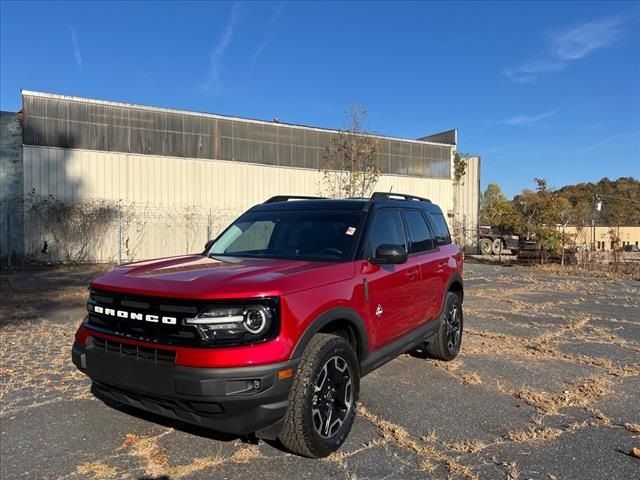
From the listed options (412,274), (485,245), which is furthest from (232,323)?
(485,245)

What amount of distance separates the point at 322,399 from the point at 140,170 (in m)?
21.8

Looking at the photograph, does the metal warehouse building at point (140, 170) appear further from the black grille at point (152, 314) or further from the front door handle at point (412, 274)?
the black grille at point (152, 314)

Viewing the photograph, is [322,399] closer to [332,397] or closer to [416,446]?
[332,397]

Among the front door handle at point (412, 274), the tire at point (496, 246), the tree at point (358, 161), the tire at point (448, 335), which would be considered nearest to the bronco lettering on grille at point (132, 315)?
the front door handle at point (412, 274)

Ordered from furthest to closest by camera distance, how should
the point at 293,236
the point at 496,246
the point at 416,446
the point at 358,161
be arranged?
the point at 496,246 < the point at 358,161 < the point at 293,236 < the point at 416,446

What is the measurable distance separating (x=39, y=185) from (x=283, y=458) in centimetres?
2140

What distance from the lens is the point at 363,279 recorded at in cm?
418

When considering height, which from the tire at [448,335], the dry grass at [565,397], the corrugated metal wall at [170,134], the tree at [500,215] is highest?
the corrugated metal wall at [170,134]

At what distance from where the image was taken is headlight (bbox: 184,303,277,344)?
3160mm

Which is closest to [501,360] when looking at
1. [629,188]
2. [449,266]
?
[449,266]

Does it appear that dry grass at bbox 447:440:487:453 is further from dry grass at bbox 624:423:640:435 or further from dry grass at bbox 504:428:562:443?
dry grass at bbox 624:423:640:435

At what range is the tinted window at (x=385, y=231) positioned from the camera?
4.52 metres

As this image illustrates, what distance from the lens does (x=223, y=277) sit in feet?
11.3

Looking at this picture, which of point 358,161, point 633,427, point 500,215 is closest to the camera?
point 633,427
